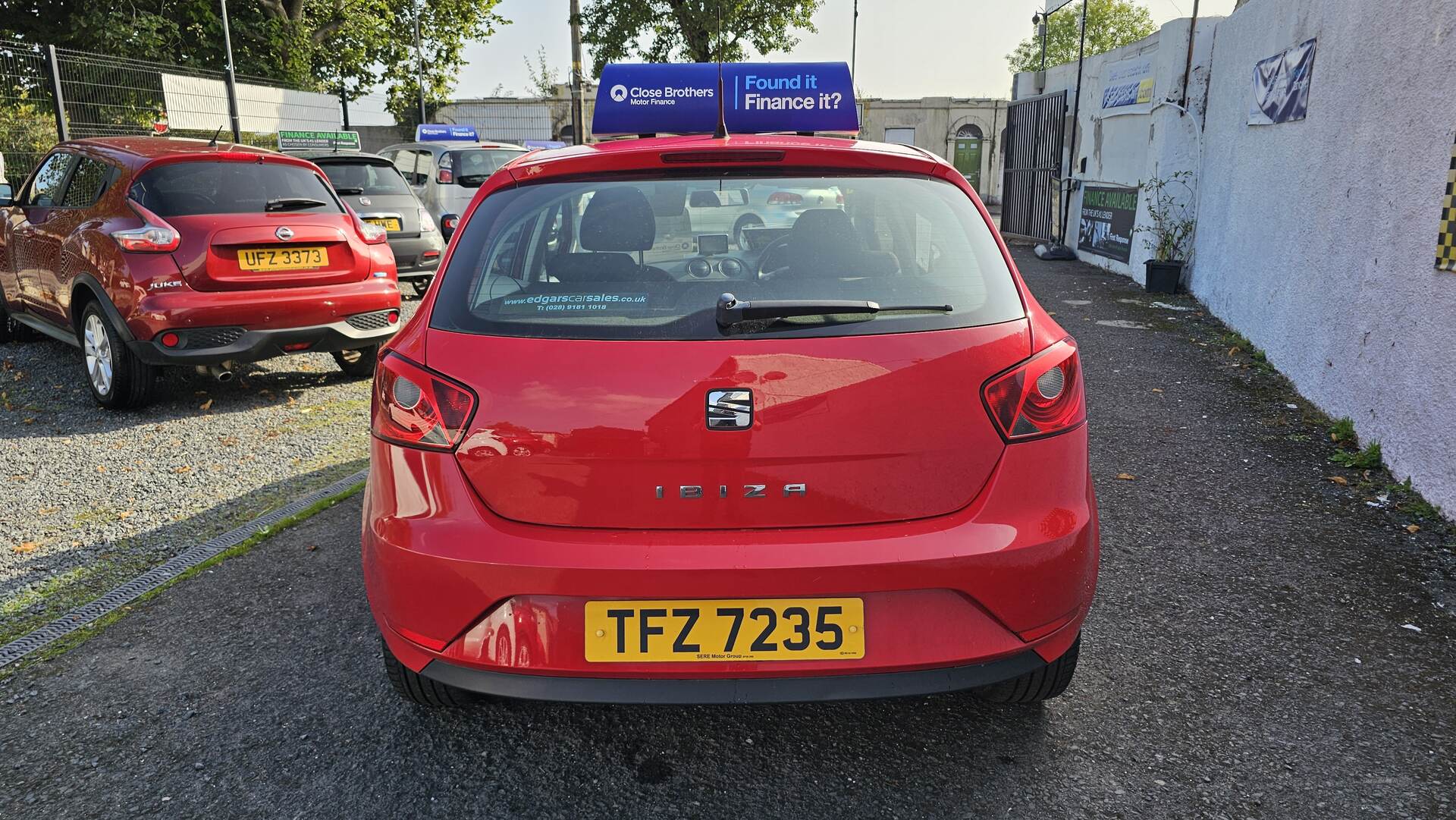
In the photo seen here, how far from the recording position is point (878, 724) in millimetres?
2854

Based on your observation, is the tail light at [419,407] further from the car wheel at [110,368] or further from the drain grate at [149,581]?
the car wheel at [110,368]

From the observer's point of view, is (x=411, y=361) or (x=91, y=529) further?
(x=91, y=529)

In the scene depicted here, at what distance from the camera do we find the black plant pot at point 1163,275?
11.5 meters

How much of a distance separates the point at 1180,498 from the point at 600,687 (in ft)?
11.7

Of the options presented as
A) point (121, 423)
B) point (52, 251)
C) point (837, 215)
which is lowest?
point (121, 423)

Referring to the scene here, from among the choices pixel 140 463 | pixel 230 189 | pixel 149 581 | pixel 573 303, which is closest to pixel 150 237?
pixel 230 189

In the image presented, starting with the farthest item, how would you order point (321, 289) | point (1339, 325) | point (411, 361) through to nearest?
point (321, 289) → point (1339, 325) → point (411, 361)

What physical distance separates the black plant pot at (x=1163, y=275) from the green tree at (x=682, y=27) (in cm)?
2510

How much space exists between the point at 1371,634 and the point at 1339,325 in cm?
322

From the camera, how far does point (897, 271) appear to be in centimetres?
250

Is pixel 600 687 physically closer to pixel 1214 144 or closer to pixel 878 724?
pixel 878 724

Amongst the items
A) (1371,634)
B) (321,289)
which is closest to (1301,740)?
(1371,634)

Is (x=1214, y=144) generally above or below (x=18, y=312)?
above

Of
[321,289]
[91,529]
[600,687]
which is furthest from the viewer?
[321,289]
